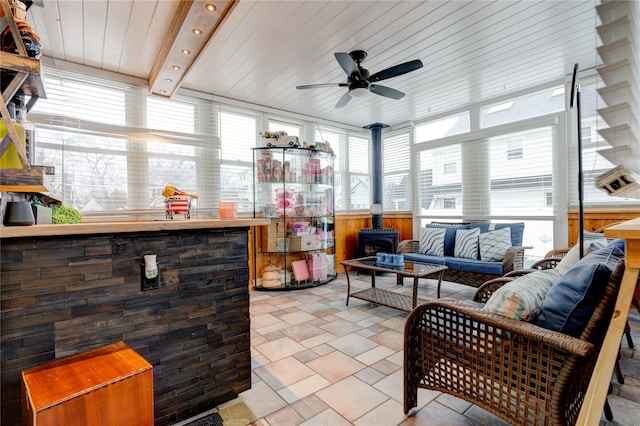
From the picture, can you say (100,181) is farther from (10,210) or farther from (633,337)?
(633,337)

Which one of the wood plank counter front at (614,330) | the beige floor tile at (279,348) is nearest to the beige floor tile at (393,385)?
the beige floor tile at (279,348)

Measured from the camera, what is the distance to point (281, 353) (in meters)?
2.41

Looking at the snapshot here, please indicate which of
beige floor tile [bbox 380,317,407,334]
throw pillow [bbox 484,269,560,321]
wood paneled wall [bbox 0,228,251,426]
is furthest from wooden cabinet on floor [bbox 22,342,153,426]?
beige floor tile [bbox 380,317,407,334]

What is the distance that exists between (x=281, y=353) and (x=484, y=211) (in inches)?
144

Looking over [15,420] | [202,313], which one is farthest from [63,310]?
[202,313]

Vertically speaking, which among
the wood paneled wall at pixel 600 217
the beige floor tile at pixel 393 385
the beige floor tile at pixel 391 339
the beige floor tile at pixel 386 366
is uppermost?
the wood paneled wall at pixel 600 217

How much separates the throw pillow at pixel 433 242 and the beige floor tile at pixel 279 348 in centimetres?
256

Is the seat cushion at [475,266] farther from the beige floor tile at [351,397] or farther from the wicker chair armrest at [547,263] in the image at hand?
the beige floor tile at [351,397]

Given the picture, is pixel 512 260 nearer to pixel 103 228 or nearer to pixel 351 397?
pixel 351 397

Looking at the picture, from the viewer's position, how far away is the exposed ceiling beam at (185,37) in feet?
7.27

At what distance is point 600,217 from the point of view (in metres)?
3.48

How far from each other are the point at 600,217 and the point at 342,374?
348cm

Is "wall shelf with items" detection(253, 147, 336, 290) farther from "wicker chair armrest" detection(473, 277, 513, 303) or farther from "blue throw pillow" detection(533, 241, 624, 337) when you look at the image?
"blue throw pillow" detection(533, 241, 624, 337)

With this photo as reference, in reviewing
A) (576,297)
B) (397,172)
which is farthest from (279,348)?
(397,172)
